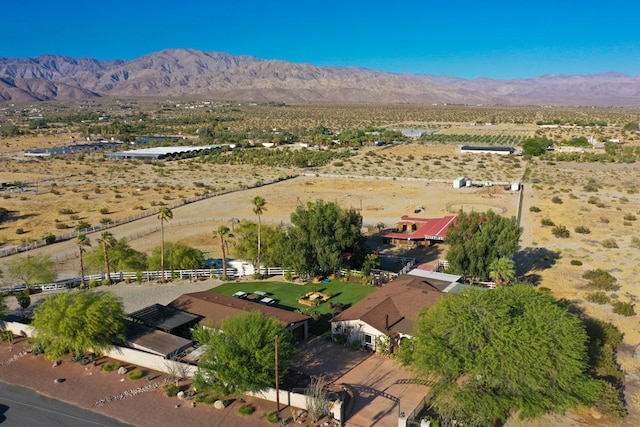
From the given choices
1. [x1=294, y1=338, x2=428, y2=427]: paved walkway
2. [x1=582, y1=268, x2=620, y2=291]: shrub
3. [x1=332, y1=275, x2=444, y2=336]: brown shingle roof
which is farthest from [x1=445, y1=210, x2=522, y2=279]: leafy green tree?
[x1=294, y1=338, x2=428, y2=427]: paved walkway

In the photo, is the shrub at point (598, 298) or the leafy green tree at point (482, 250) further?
the leafy green tree at point (482, 250)

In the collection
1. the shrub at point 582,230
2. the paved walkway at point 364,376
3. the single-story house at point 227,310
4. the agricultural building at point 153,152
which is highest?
the agricultural building at point 153,152

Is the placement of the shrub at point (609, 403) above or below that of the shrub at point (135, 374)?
above

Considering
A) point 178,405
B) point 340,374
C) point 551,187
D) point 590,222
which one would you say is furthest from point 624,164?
point 178,405

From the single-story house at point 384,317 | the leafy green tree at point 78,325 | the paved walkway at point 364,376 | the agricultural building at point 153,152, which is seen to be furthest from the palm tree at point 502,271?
the agricultural building at point 153,152

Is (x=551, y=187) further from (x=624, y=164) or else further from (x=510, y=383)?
(x=510, y=383)

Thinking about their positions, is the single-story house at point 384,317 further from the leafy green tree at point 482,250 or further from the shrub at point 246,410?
the shrub at point 246,410
